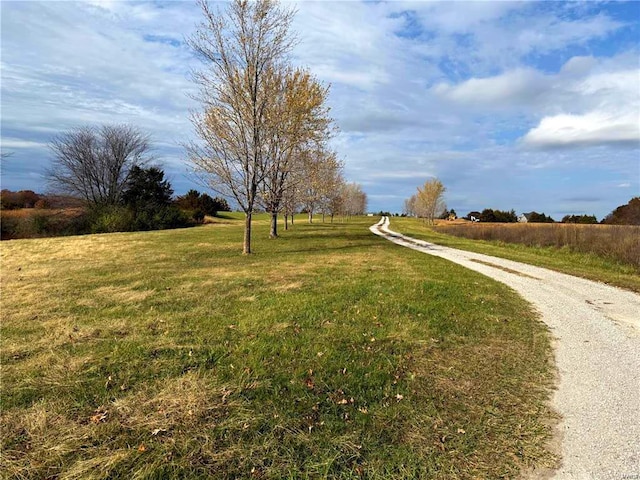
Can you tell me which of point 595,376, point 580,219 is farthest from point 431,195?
point 595,376

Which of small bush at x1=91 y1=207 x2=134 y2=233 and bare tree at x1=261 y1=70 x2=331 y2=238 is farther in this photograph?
small bush at x1=91 y1=207 x2=134 y2=233

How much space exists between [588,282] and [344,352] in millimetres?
8876

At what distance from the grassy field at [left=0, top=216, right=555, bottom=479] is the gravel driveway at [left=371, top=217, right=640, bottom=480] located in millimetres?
233

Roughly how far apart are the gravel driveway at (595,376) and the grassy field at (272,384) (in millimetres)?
233

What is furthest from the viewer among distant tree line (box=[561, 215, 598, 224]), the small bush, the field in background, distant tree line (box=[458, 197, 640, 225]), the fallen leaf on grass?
distant tree line (box=[561, 215, 598, 224])

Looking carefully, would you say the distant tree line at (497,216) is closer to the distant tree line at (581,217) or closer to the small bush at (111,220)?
the distant tree line at (581,217)

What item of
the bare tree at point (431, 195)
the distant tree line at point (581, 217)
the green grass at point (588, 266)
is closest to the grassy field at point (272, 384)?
the green grass at point (588, 266)

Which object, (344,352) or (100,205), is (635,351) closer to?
(344,352)

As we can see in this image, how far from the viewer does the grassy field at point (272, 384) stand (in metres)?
2.91

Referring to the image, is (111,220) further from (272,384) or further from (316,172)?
(272,384)

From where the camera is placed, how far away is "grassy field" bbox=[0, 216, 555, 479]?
2.91 metres

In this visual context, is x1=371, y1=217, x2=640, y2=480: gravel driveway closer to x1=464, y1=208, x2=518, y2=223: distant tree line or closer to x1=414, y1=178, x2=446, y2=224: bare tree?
x1=414, y1=178, x2=446, y2=224: bare tree

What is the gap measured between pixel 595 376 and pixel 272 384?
3.86 metres

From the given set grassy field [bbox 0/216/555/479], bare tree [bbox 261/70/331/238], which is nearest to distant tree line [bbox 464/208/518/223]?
bare tree [bbox 261/70/331/238]
